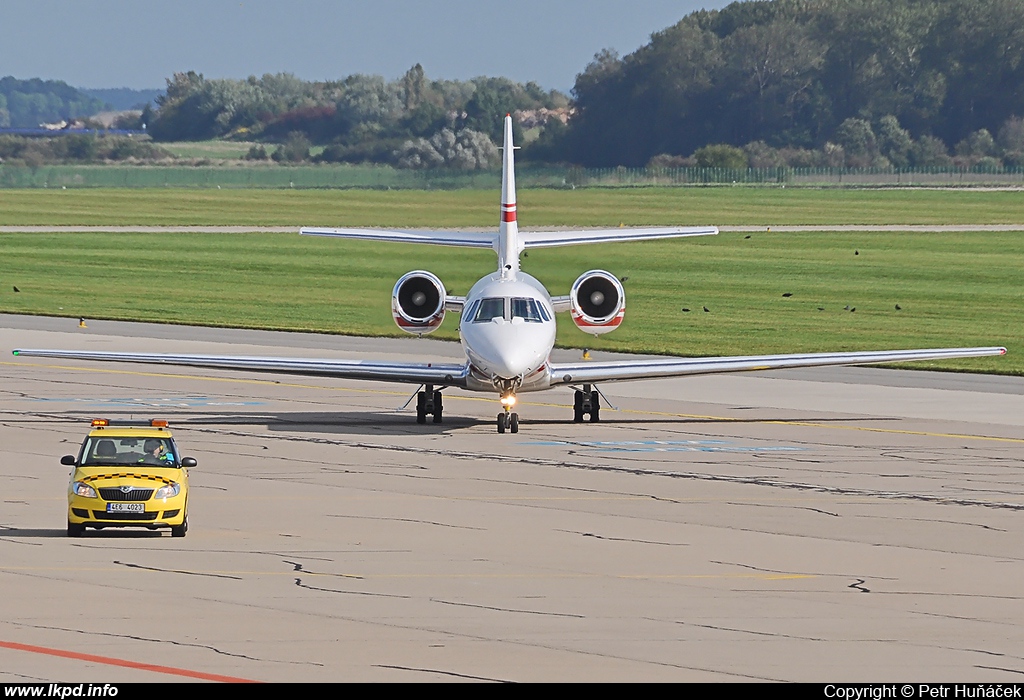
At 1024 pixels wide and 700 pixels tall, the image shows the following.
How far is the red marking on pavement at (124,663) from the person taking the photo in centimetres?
1418

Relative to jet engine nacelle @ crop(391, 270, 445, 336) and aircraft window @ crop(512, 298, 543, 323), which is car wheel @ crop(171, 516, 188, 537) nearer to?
aircraft window @ crop(512, 298, 543, 323)

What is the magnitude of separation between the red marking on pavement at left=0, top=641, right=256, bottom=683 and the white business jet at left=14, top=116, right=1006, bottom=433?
15.7 metres

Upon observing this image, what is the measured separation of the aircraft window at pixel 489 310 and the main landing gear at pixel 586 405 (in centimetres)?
287

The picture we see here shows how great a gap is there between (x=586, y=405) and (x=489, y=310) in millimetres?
3212

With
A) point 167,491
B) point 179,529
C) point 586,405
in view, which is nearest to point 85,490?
point 167,491

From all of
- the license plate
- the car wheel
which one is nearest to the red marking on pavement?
the license plate

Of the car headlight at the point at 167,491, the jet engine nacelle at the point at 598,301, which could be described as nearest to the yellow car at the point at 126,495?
the car headlight at the point at 167,491

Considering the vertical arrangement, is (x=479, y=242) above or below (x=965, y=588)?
above

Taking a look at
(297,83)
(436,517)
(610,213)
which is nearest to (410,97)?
(297,83)

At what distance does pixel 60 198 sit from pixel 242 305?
7366 cm

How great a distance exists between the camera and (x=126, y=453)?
21.7m

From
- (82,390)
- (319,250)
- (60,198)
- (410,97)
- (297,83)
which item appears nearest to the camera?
(82,390)

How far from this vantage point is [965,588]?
1825 cm

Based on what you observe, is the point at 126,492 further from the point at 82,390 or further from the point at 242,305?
the point at 242,305
